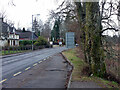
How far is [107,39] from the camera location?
450 inches

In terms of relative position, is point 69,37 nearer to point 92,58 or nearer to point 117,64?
point 117,64

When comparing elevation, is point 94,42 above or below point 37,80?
above

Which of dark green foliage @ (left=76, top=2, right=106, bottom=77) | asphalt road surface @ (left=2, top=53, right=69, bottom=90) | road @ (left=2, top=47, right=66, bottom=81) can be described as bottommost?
road @ (left=2, top=47, right=66, bottom=81)

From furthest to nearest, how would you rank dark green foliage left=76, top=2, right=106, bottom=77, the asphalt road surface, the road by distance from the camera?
the road < dark green foliage left=76, top=2, right=106, bottom=77 < the asphalt road surface

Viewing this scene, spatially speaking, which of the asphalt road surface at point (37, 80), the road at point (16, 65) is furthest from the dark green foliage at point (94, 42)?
the road at point (16, 65)

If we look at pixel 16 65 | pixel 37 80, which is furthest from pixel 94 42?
pixel 16 65

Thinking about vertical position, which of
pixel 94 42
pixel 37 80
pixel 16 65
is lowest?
pixel 16 65

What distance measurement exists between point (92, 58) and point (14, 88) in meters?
4.12

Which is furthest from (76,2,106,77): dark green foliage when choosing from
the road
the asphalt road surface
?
the road

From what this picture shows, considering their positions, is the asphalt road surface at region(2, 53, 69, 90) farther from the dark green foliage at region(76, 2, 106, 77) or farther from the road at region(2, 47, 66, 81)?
the dark green foliage at region(76, 2, 106, 77)

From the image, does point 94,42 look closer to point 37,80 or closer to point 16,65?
point 37,80

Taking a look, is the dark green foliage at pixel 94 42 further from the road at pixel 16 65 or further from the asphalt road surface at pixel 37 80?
the road at pixel 16 65

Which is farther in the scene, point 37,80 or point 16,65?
point 16,65

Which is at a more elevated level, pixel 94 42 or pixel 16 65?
pixel 94 42
